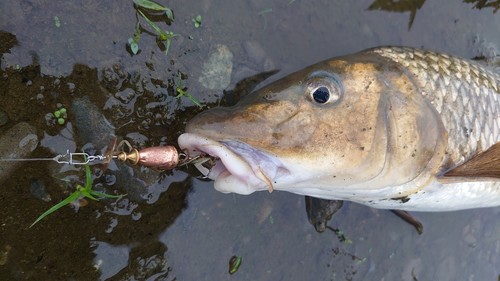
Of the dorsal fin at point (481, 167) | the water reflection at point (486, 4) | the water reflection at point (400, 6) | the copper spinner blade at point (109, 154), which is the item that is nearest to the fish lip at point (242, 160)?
the copper spinner blade at point (109, 154)

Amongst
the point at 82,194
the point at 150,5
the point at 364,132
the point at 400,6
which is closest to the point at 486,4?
the point at 400,6

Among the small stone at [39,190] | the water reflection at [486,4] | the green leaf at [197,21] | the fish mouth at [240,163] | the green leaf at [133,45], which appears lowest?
the small stone at [39,190]

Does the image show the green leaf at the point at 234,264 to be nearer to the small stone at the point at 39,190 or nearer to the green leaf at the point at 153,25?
the small stone at the point at 39,190

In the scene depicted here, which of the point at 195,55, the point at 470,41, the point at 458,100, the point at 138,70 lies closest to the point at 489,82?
the point at 458,100

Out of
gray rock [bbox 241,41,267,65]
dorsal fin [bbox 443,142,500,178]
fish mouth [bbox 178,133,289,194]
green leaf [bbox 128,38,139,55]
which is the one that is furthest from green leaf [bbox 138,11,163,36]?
dorsal fin [bbox 443,142,500,178]

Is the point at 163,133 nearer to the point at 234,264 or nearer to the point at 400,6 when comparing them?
the point at 234,264

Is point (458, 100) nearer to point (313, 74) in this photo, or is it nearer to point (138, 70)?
point (313, 74)
